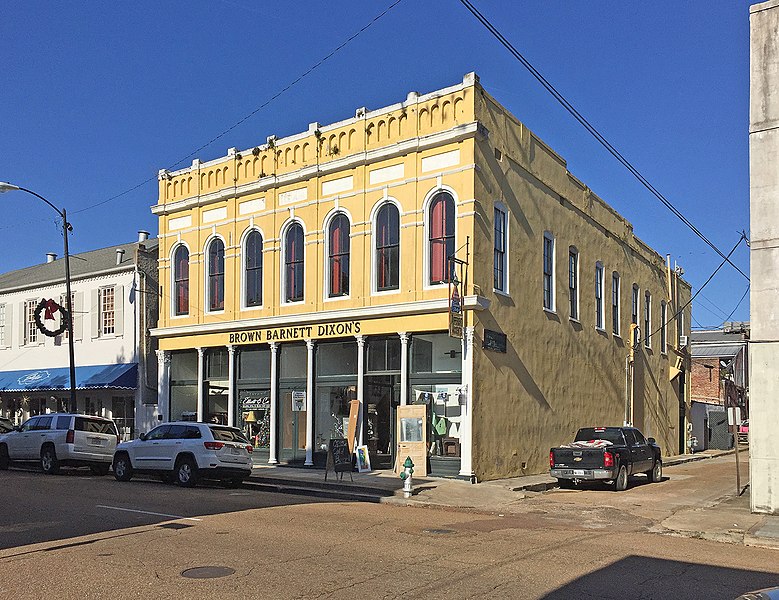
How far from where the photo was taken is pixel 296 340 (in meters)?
25.3

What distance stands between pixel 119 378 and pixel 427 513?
59.1ft

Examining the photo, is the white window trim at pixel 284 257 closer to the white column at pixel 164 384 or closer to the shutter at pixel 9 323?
the white column at pixel 164 384

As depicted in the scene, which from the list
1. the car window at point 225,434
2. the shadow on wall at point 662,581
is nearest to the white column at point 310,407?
the car window at point 225,434

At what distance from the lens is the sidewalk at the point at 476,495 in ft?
45.4

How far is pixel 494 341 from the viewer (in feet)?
72.5

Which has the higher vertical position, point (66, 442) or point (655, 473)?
point (66, 442)

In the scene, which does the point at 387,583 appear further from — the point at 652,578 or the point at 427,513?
the point at 427,513

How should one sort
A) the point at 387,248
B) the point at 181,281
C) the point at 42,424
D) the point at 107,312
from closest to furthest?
the point at 387,248, the point at 42,424, the point at 181,281, the point at 107,312

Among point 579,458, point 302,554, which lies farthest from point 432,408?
point 302,554

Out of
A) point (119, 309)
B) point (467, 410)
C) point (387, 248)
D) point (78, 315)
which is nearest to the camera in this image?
point (467, 410)

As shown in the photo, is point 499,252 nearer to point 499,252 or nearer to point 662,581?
point 499,252

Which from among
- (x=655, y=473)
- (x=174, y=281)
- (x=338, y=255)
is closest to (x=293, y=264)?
(x=338, y=255)

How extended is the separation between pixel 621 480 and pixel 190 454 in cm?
1090

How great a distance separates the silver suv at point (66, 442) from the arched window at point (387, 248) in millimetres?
9161
